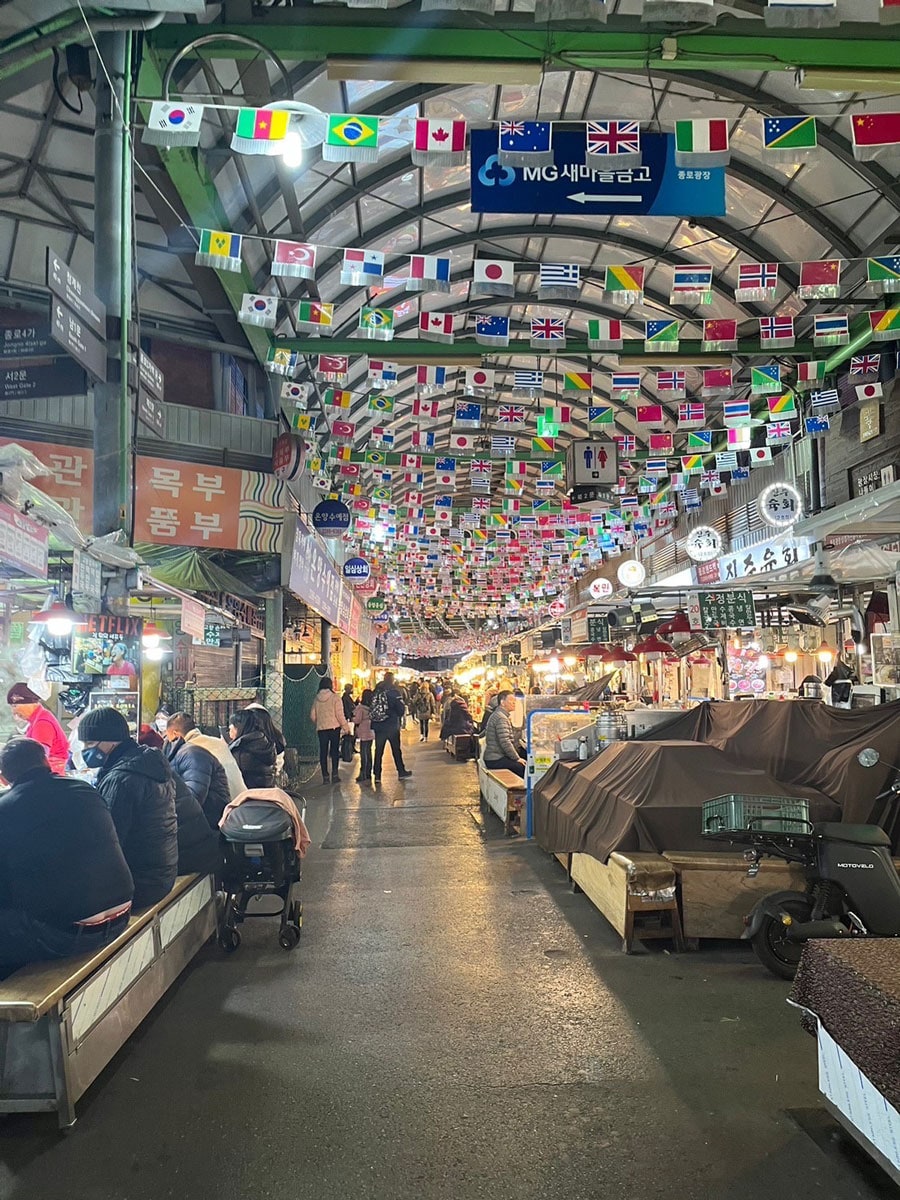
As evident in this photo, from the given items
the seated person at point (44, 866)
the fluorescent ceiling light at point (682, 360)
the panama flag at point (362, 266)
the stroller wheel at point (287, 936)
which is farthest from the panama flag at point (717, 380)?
the seated person at point (44, 866)

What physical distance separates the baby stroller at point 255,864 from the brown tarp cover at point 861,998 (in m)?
4.00

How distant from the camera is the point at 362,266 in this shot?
8586 mm

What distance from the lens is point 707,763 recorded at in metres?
6.98

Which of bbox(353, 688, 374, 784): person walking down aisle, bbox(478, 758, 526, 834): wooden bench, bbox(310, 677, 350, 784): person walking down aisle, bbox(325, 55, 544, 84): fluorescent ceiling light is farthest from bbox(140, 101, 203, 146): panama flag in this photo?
bbox(353, 688, 374, 784): person walking down aisle

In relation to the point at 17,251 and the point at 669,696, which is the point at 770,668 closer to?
the point at 669,696

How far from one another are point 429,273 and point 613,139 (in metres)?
2.60

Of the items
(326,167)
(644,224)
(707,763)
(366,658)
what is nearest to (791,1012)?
(707,763)

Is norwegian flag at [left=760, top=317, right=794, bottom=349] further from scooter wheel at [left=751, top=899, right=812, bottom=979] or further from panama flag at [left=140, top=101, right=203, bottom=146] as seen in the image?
scooter wheel at [left=751, top=899, right=812, bottom=979]

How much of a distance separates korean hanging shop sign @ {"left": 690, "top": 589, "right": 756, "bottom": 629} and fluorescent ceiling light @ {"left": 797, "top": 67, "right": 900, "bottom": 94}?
717cm

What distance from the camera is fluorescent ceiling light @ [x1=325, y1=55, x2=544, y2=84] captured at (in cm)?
704

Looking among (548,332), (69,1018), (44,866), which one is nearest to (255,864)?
(44,866)

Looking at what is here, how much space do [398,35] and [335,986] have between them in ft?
26.7

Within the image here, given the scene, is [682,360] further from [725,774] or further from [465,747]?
[465,747]

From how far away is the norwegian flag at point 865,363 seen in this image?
1221 cm
